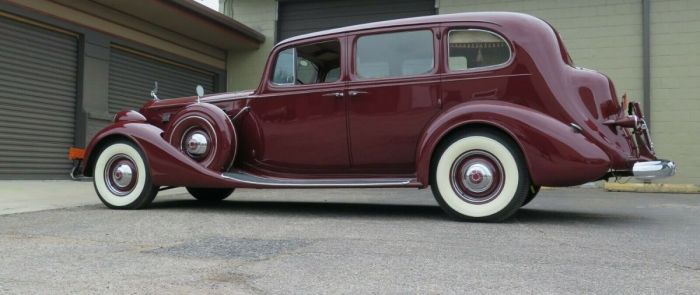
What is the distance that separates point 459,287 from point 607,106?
2.95 meters

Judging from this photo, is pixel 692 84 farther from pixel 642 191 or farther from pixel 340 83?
pixel 340 83

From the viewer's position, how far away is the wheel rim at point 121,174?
20.4 feet

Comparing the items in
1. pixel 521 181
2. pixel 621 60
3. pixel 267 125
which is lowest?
pixel 521 181

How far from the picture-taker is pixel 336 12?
15.0m

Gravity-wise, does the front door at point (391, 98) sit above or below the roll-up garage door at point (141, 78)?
below

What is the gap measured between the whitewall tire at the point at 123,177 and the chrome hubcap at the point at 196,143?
1.68ft

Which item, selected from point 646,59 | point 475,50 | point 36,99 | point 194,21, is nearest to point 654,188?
point 646,59

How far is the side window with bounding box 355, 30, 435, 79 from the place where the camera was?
17.7ft

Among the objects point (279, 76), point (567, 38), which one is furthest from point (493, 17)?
point (567, 38)

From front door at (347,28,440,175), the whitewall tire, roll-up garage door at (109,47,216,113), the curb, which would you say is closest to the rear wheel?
the whitewall tire

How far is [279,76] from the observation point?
6.12 meters

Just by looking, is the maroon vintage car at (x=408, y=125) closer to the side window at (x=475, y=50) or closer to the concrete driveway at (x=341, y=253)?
the side window at (x=475, y=50)

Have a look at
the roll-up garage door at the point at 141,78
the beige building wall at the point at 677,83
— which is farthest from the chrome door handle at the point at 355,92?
the beige building wall at the point at 677,83

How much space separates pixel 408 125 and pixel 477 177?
2.69 feet
